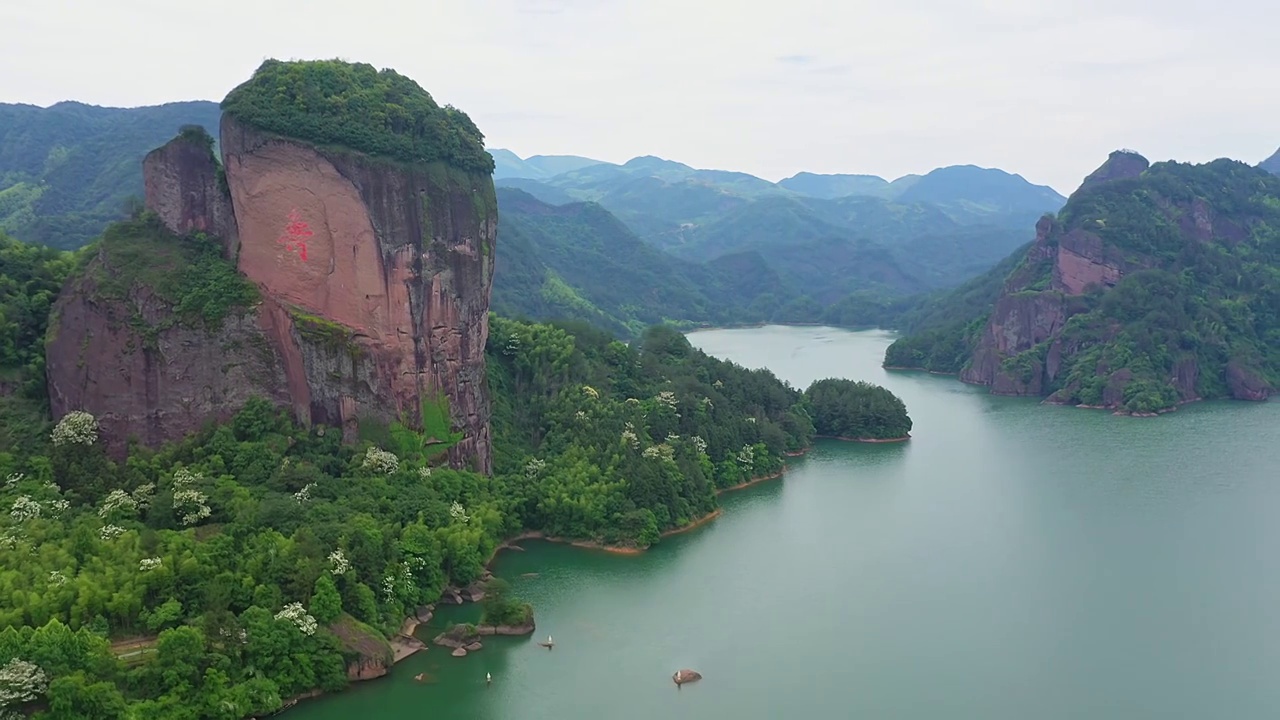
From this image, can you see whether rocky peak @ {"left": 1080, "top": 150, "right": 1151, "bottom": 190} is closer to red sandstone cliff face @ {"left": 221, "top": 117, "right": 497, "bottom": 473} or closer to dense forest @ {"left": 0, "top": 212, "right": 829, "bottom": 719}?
dense forest @ {"left": 0, "top": 212, "right": 829, "bottom": 719}

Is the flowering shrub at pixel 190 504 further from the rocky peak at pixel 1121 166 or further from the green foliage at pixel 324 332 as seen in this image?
the rocky peak at pixel 1121 166

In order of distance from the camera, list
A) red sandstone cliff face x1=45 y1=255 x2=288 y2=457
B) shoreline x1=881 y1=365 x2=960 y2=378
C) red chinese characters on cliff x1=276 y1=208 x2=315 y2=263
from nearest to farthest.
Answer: red sandstone cliff face x1=45 y1=255 x2=288 y2=457, red chinese characters on cliff x1=276 y1=208 x2=315 y2=263, shoreline x1=881 y1=365 x2=960 y2=378

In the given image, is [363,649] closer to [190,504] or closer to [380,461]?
[190,504]

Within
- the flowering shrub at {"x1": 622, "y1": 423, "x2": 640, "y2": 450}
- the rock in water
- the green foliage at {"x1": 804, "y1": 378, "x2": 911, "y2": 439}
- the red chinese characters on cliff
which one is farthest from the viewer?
the green foliage at {"x1": 804, "y1": 378, "x2": 911, "y2": 439}

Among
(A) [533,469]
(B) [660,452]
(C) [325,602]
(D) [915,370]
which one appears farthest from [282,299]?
(D) [915,370]

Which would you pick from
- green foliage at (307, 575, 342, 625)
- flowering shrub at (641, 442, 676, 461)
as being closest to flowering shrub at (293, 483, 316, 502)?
green foliage at (307, 575, 342, 625)

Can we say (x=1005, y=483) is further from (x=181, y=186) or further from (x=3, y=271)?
(x=3, y=271)

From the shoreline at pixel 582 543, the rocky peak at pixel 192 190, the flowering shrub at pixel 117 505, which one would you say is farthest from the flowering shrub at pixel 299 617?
the rocky peak at pixel 192 190
